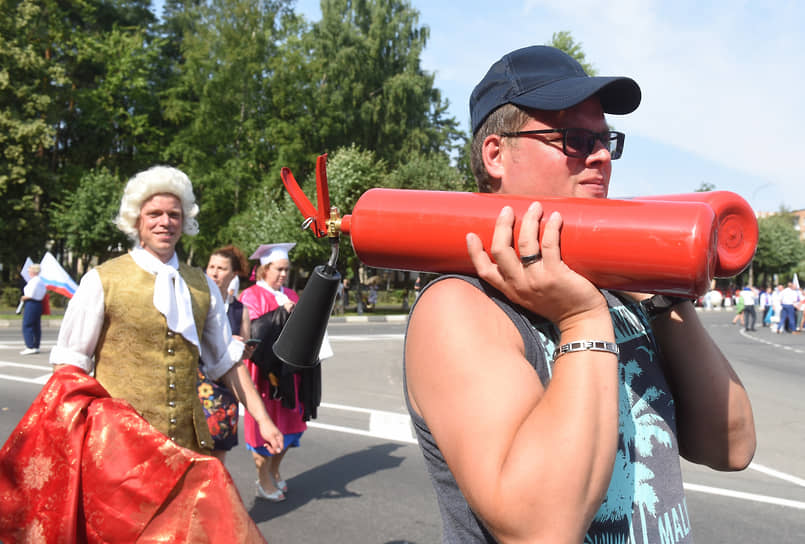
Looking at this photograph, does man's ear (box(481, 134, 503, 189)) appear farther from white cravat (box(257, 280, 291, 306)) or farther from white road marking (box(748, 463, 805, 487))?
white road marking (box(748, 463, 805, 487))

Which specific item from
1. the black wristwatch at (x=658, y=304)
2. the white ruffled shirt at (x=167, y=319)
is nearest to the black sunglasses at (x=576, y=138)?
the black wristwatch at (x=658, y=304)

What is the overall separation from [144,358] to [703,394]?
237 cm

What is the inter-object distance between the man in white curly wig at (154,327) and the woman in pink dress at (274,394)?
1.98 m

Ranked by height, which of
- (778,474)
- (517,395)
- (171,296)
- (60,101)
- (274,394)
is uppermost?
(60,101)

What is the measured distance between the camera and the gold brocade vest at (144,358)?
9.84 feet

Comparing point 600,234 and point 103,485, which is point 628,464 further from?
point 103,485

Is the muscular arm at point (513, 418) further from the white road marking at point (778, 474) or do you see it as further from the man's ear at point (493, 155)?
the white road marking at point (778, 474)

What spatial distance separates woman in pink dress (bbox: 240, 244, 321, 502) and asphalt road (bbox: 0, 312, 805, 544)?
0.23 m

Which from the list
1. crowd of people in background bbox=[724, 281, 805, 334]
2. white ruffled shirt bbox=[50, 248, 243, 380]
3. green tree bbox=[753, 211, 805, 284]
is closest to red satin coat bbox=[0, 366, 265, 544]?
white ruffled shirt bbox=[50, 248, 243, 380]

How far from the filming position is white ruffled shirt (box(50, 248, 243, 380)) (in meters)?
2.93

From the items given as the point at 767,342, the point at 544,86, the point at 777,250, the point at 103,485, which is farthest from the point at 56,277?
the point at 777,250

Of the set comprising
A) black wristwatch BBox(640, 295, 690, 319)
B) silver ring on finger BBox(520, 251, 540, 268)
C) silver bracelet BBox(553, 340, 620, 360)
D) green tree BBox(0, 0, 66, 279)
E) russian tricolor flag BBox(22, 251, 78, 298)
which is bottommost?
russian tricolor flag BBox(22, 251, 78, 298)

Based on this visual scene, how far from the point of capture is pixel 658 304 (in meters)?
1.48

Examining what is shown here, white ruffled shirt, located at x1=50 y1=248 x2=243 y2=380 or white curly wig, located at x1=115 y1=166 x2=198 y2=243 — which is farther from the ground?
white curly wig, located at x1=115 y1=166 x2=198 y2=243
